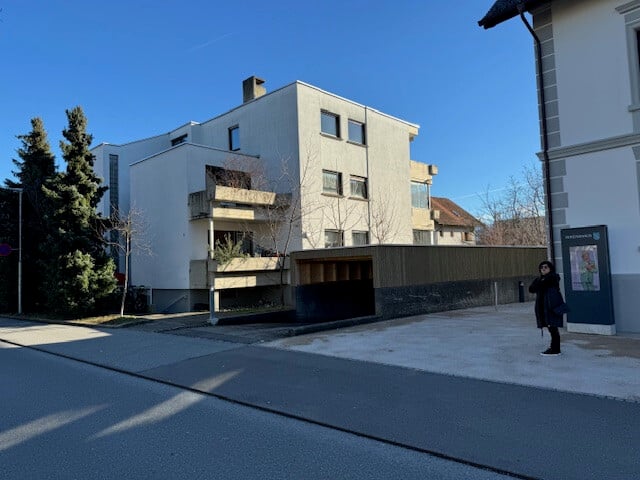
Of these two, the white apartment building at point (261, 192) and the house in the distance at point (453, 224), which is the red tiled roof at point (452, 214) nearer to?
the house in the distance at point (453, 224)

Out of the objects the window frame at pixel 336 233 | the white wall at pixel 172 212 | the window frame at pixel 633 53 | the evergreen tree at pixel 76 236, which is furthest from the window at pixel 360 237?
the window frame at pixel 633 53

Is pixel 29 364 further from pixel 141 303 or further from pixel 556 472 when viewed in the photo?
pixel 141 303

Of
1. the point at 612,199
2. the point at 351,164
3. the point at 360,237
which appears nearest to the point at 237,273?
the point at 360,237

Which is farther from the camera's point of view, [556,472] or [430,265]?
[430,265]

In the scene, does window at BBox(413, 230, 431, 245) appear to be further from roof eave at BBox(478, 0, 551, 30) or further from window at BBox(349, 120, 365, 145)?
roof eave at BBox(478, 0, 551, 30)

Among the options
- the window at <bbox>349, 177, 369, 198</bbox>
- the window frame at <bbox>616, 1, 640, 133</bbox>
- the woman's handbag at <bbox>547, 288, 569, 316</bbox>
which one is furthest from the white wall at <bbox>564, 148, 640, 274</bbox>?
the window at <bbox>349, 177, 369, 198</bbox>

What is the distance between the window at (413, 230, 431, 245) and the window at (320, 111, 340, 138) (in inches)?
354

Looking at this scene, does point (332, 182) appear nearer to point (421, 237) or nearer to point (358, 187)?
point (358, 187)

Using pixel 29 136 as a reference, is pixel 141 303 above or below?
below

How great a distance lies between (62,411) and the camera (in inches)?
235

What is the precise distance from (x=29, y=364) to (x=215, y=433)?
260 inches

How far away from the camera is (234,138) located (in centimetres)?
2605

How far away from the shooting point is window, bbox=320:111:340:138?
24016 millimetres

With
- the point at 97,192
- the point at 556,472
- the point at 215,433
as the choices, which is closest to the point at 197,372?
the point at 215,433
